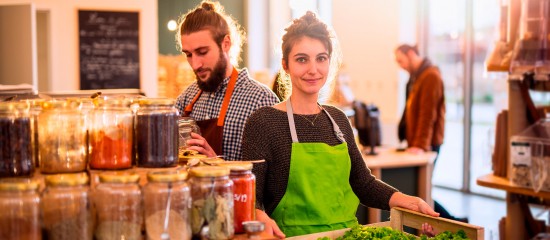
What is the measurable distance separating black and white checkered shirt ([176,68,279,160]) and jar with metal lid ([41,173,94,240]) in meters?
1.39

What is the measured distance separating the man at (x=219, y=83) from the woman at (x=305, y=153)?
1.29 feet

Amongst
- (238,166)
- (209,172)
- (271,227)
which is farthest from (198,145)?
(209,172)

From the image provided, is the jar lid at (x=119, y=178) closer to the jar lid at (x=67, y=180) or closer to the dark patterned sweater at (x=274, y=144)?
the jar lid at (x=67, y=180)

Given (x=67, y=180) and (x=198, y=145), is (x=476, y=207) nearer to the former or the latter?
(x=198, y=145)

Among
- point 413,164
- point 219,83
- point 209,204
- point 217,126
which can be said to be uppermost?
point 219,83

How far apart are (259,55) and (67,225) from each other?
957 centimetres

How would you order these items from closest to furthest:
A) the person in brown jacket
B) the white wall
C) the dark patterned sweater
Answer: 1. the dark patterned sweater
2. the white wall
3. the person in brown jacket

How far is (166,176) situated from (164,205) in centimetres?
7

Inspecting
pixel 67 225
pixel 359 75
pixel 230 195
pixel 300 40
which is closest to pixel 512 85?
pixel 300 40

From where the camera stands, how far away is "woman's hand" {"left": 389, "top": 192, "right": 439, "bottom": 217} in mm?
2389

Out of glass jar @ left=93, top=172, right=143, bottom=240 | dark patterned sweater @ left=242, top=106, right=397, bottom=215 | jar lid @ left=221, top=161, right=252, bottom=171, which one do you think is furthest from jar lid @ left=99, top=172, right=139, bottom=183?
dark patterned sweater @ left=242, top=106, right=397, bottom=215

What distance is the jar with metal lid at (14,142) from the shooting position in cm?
175

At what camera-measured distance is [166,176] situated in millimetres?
1672

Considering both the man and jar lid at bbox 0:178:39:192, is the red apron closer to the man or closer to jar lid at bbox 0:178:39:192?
the man
